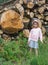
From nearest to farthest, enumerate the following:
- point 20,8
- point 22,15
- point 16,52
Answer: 1. point 16,52
2. point 20,8
3. point 22,15

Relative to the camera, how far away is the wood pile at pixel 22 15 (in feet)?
26.7

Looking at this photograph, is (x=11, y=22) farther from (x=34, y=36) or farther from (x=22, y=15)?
(x=34, y=36)

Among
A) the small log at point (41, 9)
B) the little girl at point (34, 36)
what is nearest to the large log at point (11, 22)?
the little girl at point (34, 36)

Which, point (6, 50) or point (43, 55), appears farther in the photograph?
point (6, 50)

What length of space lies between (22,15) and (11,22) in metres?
0.41

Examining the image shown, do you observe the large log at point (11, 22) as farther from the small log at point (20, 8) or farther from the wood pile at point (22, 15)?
the small log at point (20, 8)

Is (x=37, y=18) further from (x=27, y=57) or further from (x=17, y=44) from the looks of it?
(x=27, y=57)

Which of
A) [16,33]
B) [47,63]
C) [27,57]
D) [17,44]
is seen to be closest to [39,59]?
[47,63]

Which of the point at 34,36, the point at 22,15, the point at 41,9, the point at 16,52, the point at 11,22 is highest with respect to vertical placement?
the point at 41,9

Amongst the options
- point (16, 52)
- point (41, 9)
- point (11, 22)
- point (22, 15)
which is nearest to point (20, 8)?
point (22, 15)

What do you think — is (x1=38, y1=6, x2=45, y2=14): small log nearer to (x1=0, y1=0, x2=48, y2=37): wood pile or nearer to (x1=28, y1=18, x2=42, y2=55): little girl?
(x1=0, y1=0, x2=48, y2=37): wood pile

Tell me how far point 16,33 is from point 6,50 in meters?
1.08

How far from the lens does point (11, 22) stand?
816 centimetres

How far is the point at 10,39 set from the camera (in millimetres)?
8188
